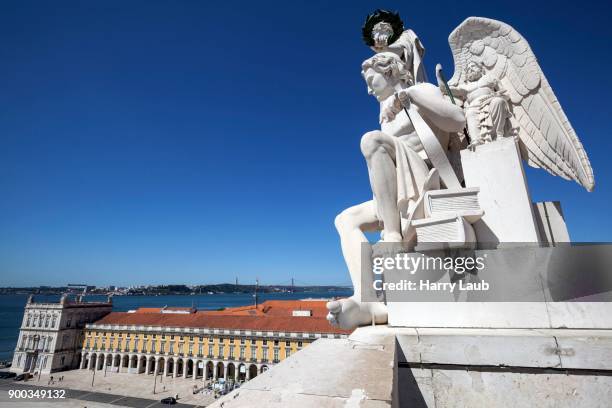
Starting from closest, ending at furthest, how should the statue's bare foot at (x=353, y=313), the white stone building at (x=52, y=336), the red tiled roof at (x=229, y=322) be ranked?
the statue's bare foot at (x=353, y=313)
the red tiled roof at (x=229, y=322)
the white stone building at (x=52, y=336)

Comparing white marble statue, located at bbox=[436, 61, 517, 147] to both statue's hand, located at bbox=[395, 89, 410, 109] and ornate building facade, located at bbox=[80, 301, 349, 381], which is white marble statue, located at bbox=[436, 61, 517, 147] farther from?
ornate building facade, located at bbox=[80, 301, 349, 381]

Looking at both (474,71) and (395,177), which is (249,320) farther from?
(474,71)

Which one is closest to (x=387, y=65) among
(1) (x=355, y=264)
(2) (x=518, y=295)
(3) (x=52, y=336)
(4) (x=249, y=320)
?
(1) (x=355, y=264)

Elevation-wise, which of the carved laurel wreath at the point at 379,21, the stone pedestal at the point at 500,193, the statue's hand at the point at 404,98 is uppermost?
the carved laurel wreath at the point at 379,21

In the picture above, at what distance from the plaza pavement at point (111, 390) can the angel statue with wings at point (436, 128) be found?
30.8m

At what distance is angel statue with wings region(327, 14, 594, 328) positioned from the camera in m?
3.03

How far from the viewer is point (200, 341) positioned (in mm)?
38281

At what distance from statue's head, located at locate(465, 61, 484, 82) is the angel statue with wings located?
12 millimetres

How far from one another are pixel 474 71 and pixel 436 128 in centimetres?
118

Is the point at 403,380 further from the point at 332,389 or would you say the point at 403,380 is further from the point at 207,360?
the point at 207,360

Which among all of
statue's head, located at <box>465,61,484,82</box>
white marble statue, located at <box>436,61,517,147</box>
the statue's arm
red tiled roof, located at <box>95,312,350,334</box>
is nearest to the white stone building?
red tiled roof, located at <box>95,312,350,334</box>

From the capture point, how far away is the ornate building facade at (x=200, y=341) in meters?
34.9

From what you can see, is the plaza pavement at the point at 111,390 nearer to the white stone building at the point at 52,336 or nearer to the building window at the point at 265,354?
the white stone building at the point at 52,336

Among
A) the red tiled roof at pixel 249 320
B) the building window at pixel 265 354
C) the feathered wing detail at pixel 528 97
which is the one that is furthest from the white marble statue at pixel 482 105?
the building window at pixel 265 354
